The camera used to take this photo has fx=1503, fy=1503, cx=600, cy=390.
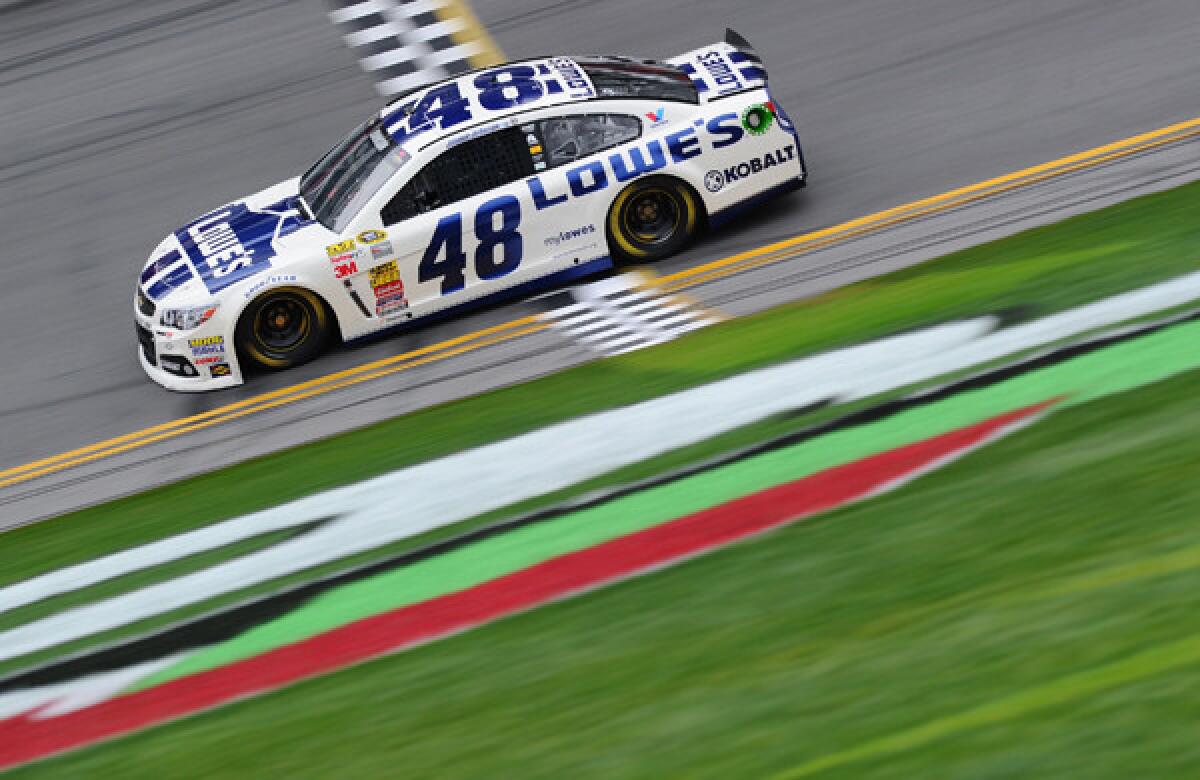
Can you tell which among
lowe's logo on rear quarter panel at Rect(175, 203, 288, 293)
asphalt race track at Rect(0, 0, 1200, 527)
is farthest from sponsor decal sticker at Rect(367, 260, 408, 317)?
lowe's logo on rear quarter panel at Rect(175, 203, 288, 293)

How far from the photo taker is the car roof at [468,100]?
397 inches

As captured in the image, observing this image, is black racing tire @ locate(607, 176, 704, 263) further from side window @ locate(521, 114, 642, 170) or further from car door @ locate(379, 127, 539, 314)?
car door @ locate(379, 127, 539, 314)

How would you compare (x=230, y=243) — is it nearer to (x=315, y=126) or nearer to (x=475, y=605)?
(x=315, y=126)

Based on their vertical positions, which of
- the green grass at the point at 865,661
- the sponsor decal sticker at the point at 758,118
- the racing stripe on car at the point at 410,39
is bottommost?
the green grass at the point at 865,661

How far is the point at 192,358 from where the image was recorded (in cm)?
995

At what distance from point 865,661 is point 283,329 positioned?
5.93 metres

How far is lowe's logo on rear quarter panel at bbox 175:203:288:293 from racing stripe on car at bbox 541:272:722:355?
194 centimetres

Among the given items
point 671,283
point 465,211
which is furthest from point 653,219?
point 465,211

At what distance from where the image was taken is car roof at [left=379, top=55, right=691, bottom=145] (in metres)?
10.1

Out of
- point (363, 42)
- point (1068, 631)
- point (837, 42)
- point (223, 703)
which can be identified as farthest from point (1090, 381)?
point (363, 42)

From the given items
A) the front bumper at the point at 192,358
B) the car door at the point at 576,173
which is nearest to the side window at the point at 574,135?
the car door at the point at 576,173

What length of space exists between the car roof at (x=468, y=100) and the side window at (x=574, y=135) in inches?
5.3

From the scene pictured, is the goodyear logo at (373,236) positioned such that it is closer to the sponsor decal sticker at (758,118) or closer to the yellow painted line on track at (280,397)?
the yellow painted line on track at (280,397)

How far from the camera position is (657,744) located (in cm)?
516
